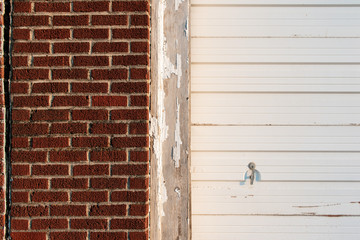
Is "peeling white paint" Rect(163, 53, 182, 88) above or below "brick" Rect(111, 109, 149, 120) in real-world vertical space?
above

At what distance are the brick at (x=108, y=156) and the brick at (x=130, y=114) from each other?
0.66ft

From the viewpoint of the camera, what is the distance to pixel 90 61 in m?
2.09

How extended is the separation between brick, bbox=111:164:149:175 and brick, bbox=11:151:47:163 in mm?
411

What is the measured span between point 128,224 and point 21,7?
140cm

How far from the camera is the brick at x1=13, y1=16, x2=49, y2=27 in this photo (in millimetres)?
2082

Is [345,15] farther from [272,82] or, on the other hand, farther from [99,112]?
[99,112]

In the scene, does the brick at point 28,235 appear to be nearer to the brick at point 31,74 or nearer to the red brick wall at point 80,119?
the red brick wall at point 80,119

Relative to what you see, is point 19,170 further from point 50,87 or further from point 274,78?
point 274,78

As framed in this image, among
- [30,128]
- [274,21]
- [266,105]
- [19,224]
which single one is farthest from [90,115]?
[274,21]

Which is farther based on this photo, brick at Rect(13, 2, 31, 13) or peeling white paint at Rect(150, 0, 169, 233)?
peeling white paint at Rect(150, 0, 169, 233)

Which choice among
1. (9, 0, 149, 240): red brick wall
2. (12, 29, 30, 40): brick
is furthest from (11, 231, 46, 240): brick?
(12, 29, 30, 40): brick

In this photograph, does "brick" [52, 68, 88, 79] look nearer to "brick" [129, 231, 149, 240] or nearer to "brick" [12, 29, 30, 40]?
"brick" [12, 29, 30, 40]

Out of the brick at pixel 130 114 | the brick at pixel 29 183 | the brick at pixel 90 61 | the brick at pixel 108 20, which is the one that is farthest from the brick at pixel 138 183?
the brick at pixel 108 20

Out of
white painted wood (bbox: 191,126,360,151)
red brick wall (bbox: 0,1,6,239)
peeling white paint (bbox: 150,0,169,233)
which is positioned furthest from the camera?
white painted wood (bbox: 191,126,360,151)
